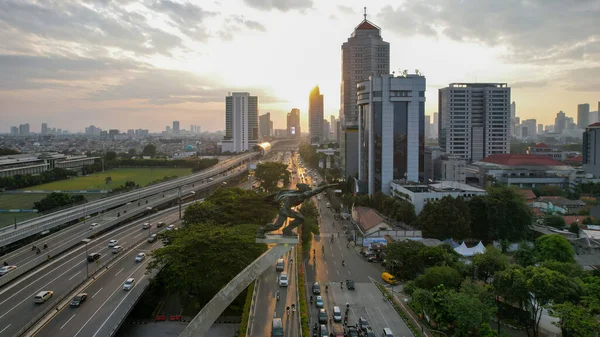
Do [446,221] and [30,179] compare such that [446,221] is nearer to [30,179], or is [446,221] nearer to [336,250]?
[336,250]

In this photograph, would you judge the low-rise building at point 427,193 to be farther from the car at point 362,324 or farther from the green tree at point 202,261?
the green tree at point 202,261

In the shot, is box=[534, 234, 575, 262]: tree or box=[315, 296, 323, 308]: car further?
box=[534, 234, 575, 262]: tree

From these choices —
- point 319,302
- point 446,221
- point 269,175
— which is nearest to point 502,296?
point 319,302

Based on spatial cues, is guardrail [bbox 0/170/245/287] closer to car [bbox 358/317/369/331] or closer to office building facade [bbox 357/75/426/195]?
car [bbox 358/317/369/331]

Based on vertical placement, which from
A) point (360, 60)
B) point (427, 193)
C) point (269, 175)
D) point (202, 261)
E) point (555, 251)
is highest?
point (360, 60)

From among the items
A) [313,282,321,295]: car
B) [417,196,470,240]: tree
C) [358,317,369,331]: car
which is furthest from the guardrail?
[417,196,470,240]: tree
